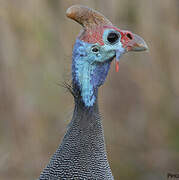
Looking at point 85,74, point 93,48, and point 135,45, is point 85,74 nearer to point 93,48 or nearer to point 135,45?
point 93,48

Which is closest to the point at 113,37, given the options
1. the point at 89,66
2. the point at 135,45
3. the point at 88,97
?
the point at 135,45

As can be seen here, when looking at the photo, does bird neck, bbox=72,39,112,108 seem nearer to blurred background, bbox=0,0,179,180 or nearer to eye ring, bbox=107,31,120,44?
eye ring, bbox=107,31,120,44

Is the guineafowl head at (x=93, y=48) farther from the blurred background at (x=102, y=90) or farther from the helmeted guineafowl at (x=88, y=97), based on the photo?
the blurred background at (x=102, y=90)

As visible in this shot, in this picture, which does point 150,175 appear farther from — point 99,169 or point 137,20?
point 99,169

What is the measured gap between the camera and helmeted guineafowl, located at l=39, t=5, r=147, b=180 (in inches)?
102

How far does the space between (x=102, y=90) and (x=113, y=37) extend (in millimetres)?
2523

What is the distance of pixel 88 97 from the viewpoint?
8.86 feet

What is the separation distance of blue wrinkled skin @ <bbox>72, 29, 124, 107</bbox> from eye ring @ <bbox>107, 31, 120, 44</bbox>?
0.11 ft

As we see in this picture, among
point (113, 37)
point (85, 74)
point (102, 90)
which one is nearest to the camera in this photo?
point (85, 74)

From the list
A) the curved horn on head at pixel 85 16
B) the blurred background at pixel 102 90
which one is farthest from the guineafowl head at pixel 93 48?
the blurred background at pixel 102 90

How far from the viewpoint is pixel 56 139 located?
525 cm

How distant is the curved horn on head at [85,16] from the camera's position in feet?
9.03

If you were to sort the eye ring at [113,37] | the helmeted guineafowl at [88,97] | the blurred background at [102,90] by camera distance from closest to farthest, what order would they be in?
the helmeted guineafowl at [88,97]
the eye ring at [113,37]
the blurred background at [102,90]

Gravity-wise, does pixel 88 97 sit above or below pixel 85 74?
below
